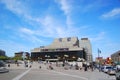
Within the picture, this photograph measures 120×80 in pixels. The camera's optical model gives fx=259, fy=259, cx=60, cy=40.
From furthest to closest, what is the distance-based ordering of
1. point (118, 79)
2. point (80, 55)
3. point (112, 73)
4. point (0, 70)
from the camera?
1. point (80, 55)
2. point (0, 70)
3. point (112, 73)
4. point (118, 79)

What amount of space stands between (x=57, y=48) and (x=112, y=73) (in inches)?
5977

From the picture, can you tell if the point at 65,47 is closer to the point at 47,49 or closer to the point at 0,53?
the point at 47,49

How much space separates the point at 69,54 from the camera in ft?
640

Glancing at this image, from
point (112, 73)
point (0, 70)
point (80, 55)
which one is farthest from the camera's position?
point (80, 55)

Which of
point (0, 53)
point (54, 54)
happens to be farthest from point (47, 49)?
point (0, 53)

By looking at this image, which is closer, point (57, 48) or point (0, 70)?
point (0, 70)

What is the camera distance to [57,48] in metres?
197

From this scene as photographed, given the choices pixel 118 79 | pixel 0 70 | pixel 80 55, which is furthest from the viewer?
pixel 80 55

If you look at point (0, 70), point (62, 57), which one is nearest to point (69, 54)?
point (62, 57)

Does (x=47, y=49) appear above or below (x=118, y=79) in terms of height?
above

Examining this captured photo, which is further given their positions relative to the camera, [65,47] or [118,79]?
[65,47]

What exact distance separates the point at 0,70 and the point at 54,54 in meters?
148

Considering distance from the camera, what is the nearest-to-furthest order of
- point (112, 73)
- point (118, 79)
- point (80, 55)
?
1. point (118, 79)
2. point (112, 73)
3. point (80, 55)

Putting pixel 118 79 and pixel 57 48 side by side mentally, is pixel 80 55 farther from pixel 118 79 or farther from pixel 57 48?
pixel 118 79
